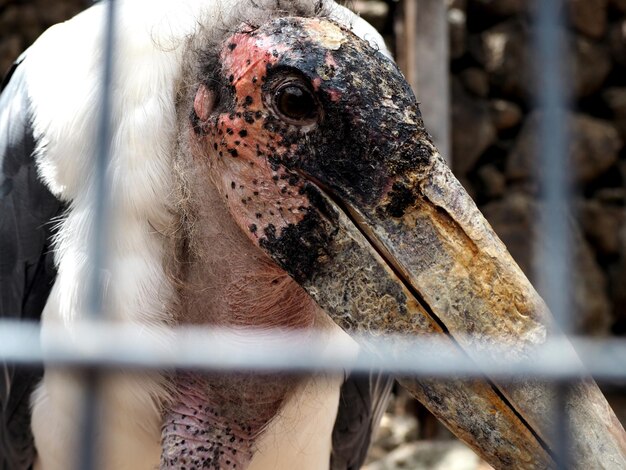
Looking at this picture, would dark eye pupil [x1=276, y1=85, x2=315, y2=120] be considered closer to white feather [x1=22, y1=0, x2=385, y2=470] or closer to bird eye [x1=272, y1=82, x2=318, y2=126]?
bird eye [x1=272, y1=82, x2=318, y2=126]

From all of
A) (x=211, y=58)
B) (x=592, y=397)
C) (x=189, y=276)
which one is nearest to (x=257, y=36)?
(x=211, y=58)

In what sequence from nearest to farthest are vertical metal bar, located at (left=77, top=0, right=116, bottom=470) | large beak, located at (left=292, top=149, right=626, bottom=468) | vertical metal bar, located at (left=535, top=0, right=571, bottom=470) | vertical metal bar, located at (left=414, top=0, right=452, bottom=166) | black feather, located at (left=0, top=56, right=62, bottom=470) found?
vertical metal bar, located at (left=535, top=0, right=571, bottom=470) → vertical metal bar, located at (left=77, top=0, right=116, bottom=470) → large beak, located at (left=292, top=149, right=626, bottom=468) → black feather, located at (left=0, top=56, right=62, bottom=470) → vertical metal bar, located at (left=414, top=0, right=452, bottom=166)

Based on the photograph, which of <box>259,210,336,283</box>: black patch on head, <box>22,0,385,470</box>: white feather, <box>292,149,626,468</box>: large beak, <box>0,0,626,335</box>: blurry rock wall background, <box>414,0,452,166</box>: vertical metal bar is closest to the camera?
<box>292,149,626,468</box>: large beak

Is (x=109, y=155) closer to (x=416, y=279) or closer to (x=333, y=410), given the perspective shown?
(x=416, y=279)

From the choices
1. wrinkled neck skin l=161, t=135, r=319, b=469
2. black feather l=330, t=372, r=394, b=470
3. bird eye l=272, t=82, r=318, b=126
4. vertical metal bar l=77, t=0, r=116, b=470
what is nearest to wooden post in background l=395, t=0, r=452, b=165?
black feather l=330, t=372, r=394, b=470

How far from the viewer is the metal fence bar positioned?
1.01m

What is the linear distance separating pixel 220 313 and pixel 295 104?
1.52ft

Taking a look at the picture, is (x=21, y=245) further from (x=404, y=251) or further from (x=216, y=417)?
(x=404, y=251)

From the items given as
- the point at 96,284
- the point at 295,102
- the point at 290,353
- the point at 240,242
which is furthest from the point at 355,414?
the point at 290,353

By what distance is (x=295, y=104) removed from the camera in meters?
1.72

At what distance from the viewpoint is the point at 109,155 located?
1812 millimetres

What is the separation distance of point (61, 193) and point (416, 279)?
76cm

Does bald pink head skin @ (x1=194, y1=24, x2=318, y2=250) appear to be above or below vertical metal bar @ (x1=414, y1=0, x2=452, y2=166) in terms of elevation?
below

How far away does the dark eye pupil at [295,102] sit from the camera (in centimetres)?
171
